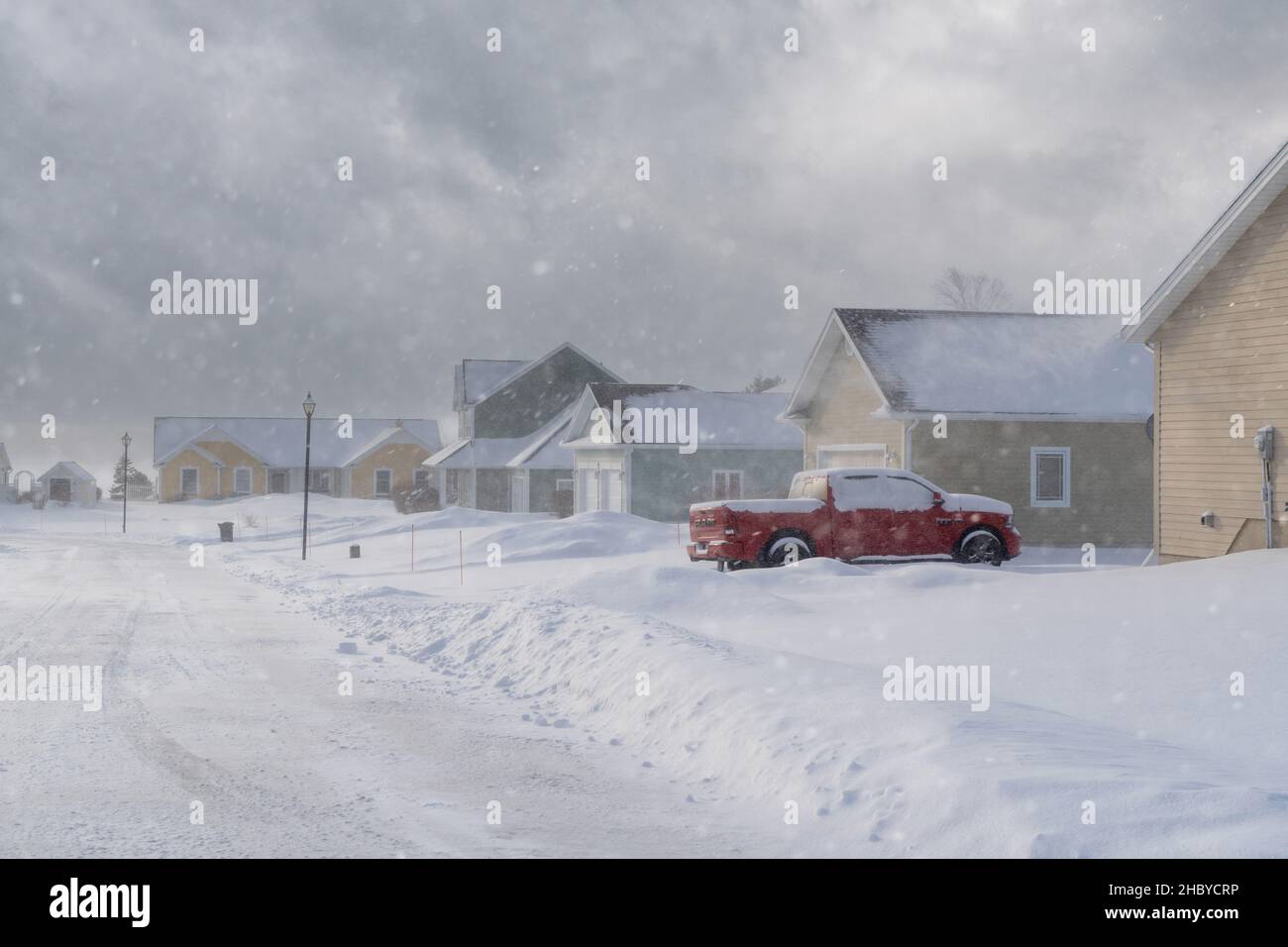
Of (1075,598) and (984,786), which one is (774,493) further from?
(984,786)

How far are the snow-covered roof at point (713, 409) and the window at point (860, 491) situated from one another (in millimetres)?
17649

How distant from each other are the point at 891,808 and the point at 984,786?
49 centimetres

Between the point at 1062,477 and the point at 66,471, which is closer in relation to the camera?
the point at 1062,477

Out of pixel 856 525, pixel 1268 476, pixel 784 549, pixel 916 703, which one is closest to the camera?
pixel 916 703

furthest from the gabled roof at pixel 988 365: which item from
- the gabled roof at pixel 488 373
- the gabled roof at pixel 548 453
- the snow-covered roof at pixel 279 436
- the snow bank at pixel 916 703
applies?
the snow-covered roof at pixel 279 436

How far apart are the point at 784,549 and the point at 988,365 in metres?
9.89

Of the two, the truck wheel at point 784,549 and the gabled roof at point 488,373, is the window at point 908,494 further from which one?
the gabled roof at point 488,373

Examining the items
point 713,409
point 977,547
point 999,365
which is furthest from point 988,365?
point 713,409

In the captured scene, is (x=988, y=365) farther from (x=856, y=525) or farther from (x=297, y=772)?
(x=297, y=772)

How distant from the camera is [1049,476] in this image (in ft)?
91.7

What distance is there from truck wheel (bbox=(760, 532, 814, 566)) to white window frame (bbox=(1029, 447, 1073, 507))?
326 inches

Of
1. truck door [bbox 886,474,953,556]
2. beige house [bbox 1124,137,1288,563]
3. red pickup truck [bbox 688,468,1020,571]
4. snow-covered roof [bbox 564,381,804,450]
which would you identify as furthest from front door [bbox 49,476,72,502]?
beige house [bbox 1124,137,1288,563]

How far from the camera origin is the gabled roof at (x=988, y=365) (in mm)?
27234
